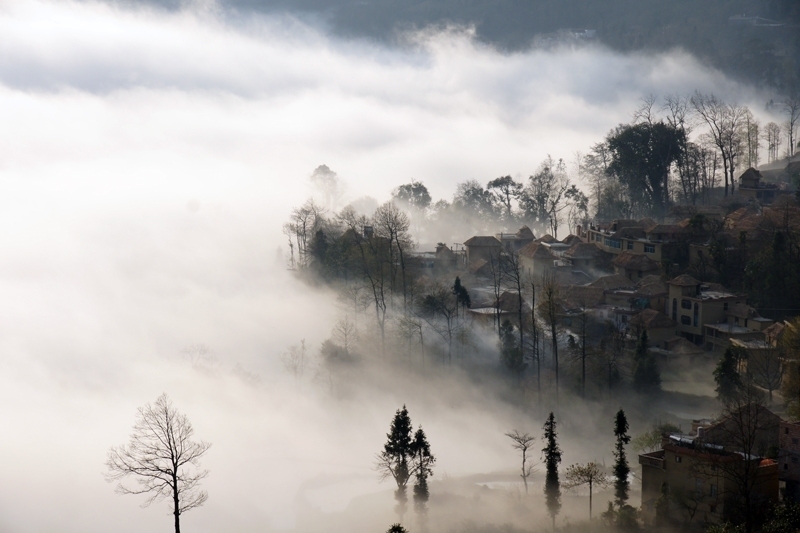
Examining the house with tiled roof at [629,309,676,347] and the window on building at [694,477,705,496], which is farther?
the house with tiled roof at [629,309,676,347]

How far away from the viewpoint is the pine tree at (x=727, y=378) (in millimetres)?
37156

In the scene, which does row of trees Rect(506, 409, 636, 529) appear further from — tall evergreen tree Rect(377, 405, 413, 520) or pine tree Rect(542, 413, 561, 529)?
tall evergreen tree Rect(377, 405, 413, 520)

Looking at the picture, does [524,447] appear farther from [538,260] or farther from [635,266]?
[538,260]

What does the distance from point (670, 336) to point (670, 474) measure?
1500 centimetres

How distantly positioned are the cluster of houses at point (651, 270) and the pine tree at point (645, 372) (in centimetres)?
215

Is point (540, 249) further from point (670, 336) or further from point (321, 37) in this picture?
point (321, 37)

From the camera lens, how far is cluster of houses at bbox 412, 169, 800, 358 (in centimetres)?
4353

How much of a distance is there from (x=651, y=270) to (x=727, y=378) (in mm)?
12288

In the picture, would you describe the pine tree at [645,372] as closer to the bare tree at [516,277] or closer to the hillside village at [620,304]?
the hillside village at [620,304]

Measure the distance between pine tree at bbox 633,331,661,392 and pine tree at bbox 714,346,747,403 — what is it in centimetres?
300

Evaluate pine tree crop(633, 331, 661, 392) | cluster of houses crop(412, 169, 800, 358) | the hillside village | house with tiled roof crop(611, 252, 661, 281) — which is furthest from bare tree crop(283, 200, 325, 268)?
pine tree crop(633, 331, 661, 392)

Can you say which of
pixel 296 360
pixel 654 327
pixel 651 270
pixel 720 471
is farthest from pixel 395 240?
pixel 720 471

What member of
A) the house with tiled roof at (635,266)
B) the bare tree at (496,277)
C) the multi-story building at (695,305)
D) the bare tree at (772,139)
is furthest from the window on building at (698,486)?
the bare tree at (772,139)

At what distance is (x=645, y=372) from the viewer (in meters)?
40.5
